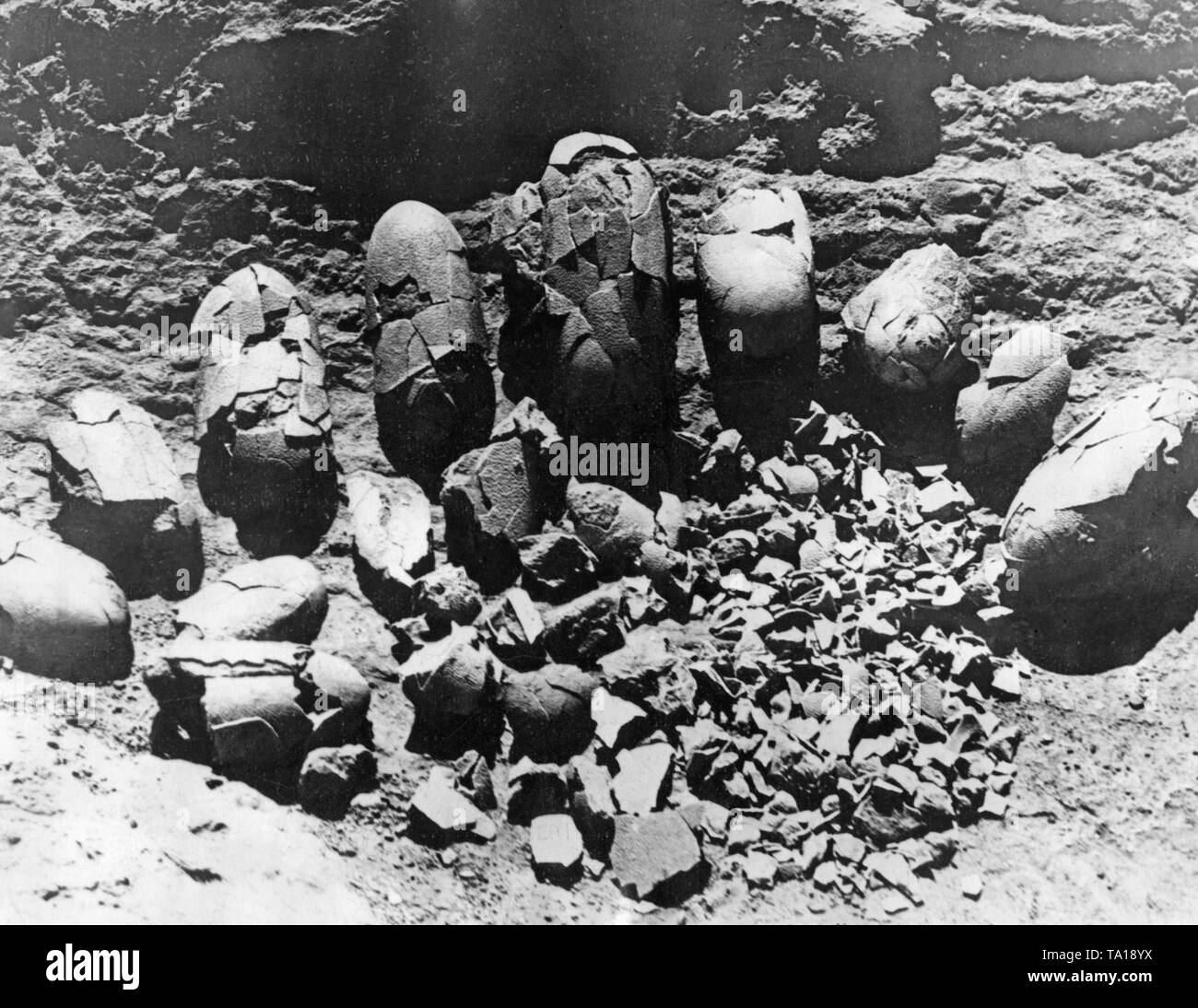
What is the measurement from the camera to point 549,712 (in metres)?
3.29

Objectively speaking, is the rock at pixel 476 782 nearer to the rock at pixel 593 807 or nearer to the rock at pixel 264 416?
the rock at pixel 593 807

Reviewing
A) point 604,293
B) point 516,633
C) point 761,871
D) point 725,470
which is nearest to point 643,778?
point 761,871

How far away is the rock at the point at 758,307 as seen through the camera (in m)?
3.66

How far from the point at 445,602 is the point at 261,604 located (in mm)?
575

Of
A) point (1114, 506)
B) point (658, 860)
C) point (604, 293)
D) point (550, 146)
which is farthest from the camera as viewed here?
point (550, 146)

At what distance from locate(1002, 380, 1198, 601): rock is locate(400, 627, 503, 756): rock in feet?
5.73

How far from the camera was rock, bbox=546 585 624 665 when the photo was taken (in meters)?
3.43

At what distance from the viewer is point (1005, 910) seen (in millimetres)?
3105

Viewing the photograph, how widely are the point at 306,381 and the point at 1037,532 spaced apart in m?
2.47

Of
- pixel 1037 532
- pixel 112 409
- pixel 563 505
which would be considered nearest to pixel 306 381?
pixel 112 409

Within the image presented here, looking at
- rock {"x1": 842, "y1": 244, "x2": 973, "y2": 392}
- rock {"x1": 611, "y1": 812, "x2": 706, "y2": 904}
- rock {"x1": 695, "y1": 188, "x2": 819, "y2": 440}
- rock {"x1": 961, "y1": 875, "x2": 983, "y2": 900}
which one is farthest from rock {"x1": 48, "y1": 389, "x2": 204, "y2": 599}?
rock {"x1": 961, "y1": 875, "x2": 983, "y2": 900}

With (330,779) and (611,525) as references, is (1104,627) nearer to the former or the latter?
(611,525)

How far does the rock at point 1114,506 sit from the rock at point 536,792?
163 cm

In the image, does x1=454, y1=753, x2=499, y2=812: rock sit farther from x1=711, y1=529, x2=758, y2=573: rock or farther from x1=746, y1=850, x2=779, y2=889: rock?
x1=711, y1=529, x2=758, y2=573: rock
